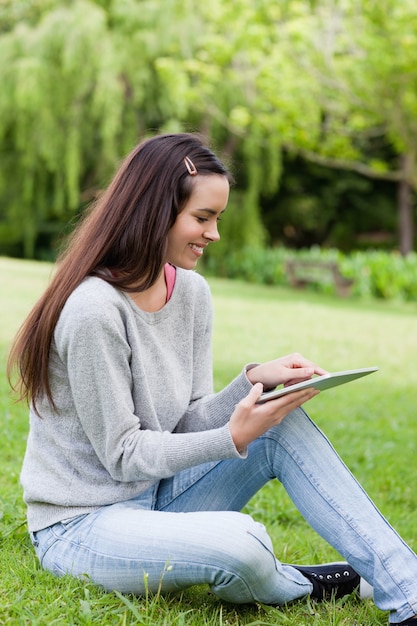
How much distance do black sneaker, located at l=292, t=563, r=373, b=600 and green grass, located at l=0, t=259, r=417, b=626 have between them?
0.04 metres

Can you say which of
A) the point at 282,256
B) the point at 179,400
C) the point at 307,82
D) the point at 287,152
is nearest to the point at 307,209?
the point at 287,152

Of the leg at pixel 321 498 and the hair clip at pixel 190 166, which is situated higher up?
the hair clip at pixel 190 166

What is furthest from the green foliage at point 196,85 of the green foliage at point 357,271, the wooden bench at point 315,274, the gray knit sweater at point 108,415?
the gray knit sweater at point 108,415

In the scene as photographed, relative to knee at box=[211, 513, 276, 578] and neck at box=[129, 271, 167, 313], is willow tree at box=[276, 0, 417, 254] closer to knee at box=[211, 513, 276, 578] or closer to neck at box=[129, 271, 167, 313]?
neck at box=[129, 271, 167, 313]

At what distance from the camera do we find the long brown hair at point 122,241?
2279mm

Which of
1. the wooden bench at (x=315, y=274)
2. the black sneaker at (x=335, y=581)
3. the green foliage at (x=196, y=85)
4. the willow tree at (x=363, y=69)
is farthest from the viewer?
the wooden bench at (x=315, y=274)

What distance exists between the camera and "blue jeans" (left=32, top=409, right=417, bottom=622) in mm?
2148

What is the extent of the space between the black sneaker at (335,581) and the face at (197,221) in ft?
3.12

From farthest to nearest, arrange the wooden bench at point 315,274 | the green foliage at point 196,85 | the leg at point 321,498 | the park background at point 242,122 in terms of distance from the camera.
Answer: the wooden bench at point 315,274 < the green foliage at point 196,85 < the park background at point 242,122 < the leg at point 321,498

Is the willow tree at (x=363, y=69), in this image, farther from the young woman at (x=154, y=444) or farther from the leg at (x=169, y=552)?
the leg at (x=169, y=552)

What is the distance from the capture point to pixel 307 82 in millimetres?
15398

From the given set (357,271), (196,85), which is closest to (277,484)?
(357,271)

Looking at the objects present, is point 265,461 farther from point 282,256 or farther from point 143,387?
point 282,256

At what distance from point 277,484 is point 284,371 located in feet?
5.45
